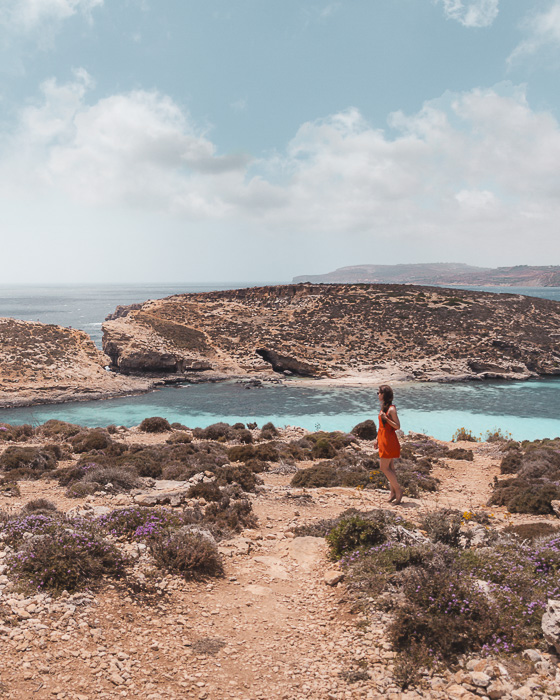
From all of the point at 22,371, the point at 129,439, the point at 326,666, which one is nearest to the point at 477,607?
the point at 326,666

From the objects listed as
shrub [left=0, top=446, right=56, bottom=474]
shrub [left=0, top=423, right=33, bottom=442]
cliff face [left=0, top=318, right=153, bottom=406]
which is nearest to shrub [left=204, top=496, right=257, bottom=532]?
shrub [left=0, top=446, right=56, bottom=474]

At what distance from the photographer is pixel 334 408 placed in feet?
121

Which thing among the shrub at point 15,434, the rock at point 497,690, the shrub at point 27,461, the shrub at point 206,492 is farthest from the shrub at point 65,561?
the shrub at point 15,434

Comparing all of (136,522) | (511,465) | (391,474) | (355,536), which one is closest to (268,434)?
(511,465)

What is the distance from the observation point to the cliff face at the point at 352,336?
50.6m

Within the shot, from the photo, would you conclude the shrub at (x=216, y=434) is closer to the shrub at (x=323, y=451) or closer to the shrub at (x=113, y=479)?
the shrub at (x=323, y=451)

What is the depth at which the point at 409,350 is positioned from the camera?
2127 inches

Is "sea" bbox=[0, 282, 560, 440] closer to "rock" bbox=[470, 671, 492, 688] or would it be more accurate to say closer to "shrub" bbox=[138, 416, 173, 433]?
"shrub" bbox=[138, 416, 173, 433]

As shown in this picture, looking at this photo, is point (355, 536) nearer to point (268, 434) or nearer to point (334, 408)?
point (268, 434)

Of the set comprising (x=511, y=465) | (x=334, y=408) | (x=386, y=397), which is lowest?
(x=334, y=408)

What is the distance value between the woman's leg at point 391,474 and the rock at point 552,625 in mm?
4382

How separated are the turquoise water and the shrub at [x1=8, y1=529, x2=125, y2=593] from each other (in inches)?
1019

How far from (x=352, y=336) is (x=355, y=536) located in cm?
5194

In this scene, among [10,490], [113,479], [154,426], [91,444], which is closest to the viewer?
[10,490]
